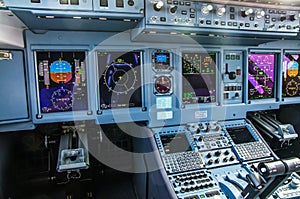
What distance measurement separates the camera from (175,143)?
2113mm

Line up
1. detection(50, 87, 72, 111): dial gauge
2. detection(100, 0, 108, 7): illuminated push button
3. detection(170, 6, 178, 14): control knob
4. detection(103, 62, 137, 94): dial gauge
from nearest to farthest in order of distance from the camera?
detection(100, 0, 108, 7): illuminated push button
detection(170, 6, 178, 14): control knob
detection(50, 87, 72, 111): dial gauge
detection(103, 62, 137, 94): dial gauge

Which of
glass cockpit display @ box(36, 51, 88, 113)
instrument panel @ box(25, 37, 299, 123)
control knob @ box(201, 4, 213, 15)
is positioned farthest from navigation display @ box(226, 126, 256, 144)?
glass cockpit display @ box(36, 51, 88, 113)

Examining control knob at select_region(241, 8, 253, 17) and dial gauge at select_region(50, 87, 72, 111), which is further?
dial gauge at select_region(50, 87, 72, 111)

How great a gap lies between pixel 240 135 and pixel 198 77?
788 millimetres

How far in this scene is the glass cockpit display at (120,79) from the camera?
2.12 m

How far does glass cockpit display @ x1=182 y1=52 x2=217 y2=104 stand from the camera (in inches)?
91.9

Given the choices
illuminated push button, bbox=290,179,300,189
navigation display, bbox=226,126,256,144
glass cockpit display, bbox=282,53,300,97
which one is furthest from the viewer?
glass cockpit display, bbox=282,53,300,97

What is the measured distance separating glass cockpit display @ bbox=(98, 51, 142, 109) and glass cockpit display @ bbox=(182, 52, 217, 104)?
522 millimetres

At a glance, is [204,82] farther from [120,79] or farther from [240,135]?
[120,79]

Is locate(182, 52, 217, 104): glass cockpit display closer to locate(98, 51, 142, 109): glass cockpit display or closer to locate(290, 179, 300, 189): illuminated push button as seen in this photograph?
locate(98, 51, 142, 109): glass cockpit display

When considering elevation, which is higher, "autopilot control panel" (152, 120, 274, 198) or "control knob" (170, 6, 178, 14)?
"control knob" (170, 6, 178, 14)

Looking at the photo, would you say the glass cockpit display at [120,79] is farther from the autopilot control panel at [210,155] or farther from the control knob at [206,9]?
the control knob at [206,9]

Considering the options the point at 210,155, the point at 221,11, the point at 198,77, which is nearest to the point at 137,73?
the point at 198,77

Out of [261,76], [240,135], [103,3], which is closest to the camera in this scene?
[103,3]
